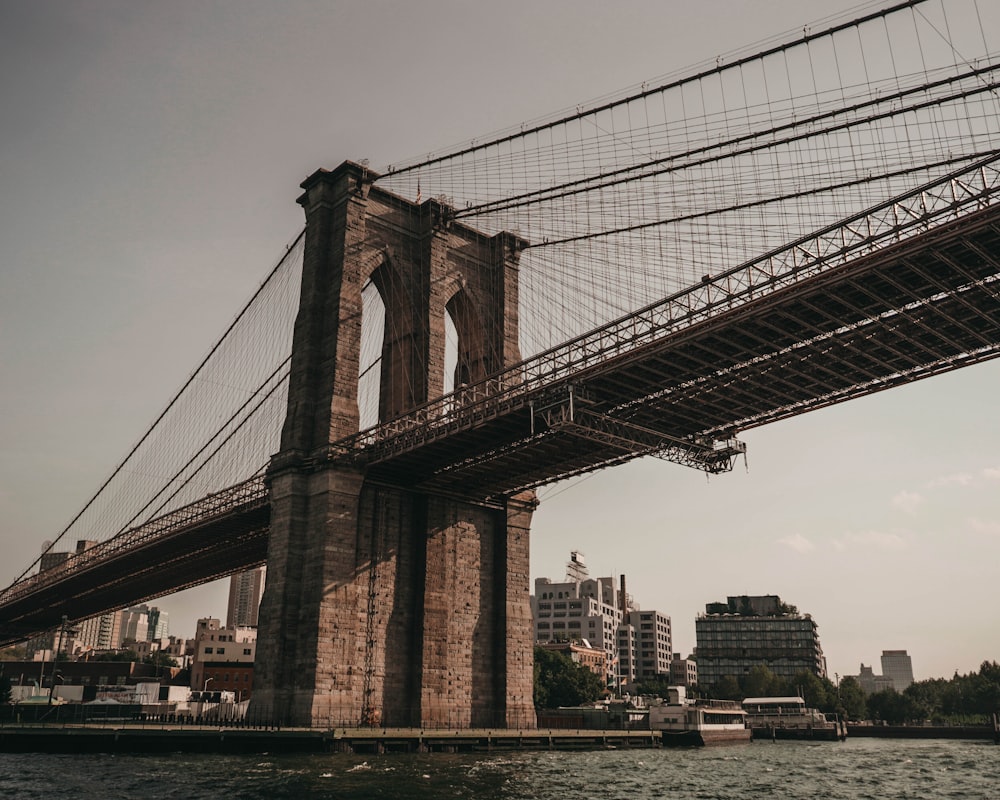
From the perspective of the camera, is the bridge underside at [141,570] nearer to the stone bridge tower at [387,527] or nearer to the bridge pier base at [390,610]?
the bridge pier base at [390,610]

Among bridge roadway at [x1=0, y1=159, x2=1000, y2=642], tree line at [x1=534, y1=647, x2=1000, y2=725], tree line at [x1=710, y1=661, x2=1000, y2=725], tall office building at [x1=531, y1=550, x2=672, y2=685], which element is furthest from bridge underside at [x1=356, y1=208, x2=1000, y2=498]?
tall office building at [x1=531, y1=550, x2=672, y2=685]

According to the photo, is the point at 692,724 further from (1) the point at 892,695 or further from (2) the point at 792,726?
(1) the point at 892,695

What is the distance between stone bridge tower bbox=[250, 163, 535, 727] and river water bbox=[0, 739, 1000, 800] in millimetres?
6379

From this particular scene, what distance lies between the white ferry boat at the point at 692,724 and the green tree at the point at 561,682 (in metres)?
Result: 21.2

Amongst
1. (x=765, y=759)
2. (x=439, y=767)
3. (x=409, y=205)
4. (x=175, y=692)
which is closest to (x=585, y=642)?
(x=175, y=692)

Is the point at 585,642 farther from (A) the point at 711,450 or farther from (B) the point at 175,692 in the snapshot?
(A) the point at 711,450

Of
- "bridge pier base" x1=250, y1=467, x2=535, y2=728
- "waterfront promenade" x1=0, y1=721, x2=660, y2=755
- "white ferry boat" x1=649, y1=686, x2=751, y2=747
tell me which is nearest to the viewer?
"waterfront promenade" x1=0, y1=721, x2=660, y2=755

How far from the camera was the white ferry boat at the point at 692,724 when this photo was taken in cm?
6481

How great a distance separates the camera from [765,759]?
51469mm

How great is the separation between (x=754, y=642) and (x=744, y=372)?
139 metres

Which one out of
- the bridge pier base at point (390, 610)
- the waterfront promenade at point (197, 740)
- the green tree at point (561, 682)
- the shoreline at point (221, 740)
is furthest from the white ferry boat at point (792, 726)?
the waterfront promenade at point (197, 740)

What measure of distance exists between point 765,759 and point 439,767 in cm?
2570

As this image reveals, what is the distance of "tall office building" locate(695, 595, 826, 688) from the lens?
160m

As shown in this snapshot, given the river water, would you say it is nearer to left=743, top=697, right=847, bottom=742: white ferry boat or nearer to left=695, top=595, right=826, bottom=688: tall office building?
left=743, top=697, right=847, bottom=742: white ferry boat
